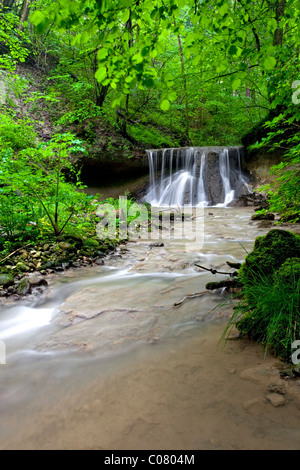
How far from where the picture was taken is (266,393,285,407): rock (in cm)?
145

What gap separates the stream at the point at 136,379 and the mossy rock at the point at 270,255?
0.41 meters

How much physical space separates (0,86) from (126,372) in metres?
12.4

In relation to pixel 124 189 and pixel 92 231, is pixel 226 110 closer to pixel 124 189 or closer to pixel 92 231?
pixel 124 189

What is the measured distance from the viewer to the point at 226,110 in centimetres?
1731

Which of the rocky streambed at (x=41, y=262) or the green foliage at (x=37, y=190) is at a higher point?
the green foliage at (x=37, y=190)

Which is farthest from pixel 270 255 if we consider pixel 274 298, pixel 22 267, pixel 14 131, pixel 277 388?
pixel 14 131

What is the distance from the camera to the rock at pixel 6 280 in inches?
139

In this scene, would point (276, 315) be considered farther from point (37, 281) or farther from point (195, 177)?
point (195, 177)

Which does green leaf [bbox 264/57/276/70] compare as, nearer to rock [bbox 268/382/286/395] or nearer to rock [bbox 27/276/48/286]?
rock [bbox 268/382/286/395]

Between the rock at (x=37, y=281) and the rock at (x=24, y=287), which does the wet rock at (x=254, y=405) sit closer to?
the rock at (x=24, y=287)

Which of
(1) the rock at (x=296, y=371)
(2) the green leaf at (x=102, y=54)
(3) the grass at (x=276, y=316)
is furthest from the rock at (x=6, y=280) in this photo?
(1) the rock at (x=296, y=371)

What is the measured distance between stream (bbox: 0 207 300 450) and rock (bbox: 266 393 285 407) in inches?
0.4

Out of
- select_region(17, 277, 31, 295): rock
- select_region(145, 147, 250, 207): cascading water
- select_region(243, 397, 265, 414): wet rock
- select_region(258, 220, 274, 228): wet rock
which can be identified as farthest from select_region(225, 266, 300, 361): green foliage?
select_region(145, 147, 250, 207): cascading water
